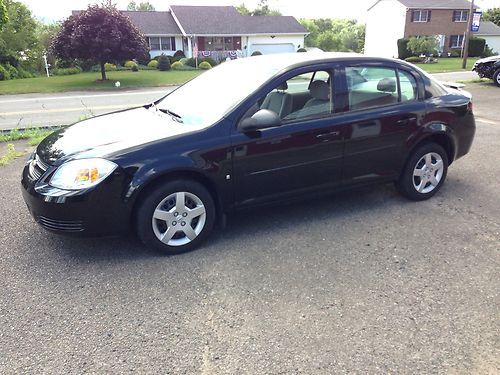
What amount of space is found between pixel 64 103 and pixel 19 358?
575 inches

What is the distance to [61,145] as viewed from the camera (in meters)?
3.91

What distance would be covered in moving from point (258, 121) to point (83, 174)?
146 cm

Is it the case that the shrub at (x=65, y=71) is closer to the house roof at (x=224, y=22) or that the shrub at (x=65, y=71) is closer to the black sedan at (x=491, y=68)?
the house roof at (x=224, y=22)

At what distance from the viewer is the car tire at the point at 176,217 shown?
11.9ft

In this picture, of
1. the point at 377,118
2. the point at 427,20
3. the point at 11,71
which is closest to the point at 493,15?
the point at 427,20

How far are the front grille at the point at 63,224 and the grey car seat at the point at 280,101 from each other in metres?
1.90

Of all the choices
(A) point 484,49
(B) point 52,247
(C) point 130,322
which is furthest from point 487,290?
(A) point 484,49

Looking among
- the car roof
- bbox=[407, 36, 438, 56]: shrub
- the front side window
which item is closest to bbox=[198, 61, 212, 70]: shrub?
bbox=[407, 36, 438, 56]: shrub

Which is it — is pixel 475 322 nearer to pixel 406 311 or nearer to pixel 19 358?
pixel 406 311

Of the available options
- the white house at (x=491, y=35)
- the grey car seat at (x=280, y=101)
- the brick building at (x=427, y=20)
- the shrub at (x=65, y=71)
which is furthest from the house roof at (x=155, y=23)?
the grey car seat at (x=280, y=101)

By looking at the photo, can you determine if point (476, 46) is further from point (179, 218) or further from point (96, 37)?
point (179, 218)

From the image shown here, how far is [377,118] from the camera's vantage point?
14.5 feet

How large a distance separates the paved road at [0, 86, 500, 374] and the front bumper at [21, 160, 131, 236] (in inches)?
12.8

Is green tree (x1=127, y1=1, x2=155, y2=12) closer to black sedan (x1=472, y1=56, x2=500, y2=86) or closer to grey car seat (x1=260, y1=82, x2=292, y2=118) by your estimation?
black sedan (x1=472, y1=56, x2=500, y2=86)
